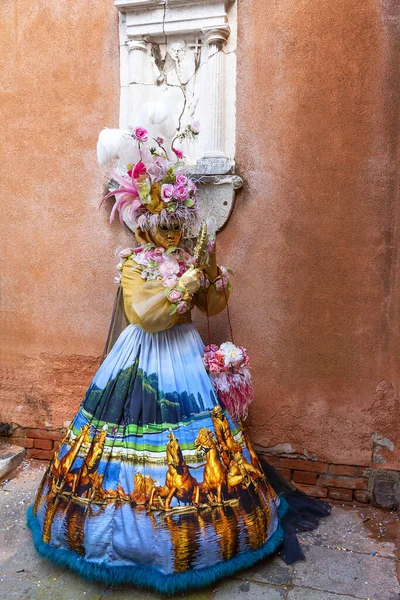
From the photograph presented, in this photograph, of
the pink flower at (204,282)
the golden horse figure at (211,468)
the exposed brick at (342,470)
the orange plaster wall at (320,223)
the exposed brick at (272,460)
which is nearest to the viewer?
the golden horse figure at (211,468)

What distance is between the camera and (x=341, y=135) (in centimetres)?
322

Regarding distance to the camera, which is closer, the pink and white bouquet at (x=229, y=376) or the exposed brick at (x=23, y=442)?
the pink and white bouquet at (x=229, y=376)

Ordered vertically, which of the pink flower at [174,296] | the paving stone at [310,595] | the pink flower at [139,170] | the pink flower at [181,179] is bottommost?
the paving stone at [310,595]

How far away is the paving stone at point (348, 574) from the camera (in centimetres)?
262

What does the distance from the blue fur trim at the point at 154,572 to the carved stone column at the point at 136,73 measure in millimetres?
2408

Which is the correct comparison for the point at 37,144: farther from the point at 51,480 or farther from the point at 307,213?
the point at 51,480

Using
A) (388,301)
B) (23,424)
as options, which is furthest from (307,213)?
(23,424)

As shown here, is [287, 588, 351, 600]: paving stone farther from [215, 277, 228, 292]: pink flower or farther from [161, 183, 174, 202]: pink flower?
[161, 183, 174, 202]: pink flower

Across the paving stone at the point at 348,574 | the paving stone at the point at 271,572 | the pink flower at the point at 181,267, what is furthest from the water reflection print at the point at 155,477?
the pink flower at the point at 181,267

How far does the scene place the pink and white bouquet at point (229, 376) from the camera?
2896 millimetres

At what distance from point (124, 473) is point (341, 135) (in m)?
2.14

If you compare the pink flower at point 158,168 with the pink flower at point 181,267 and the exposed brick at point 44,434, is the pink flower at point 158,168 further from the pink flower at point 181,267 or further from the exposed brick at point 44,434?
the exposed brick at point 44,434

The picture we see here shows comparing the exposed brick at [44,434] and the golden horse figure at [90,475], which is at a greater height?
the golden horse figure at [90,475]

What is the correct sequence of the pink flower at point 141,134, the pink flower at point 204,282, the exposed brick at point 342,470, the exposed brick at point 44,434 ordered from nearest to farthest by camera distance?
1. the pink flower at point 141,134
2. the pink flower at point 204,282
3. the exposed brick at point 342,470
4. the exposed brick at point 44,434
